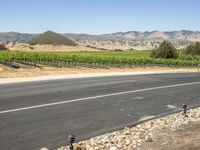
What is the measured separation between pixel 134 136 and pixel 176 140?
4.61 ft

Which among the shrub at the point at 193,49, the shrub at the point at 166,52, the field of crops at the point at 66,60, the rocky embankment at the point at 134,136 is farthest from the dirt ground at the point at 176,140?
the shrub at the point at 193,49

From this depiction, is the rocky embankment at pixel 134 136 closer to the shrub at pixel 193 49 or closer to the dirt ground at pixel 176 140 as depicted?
the dirt ground at pixel 176 140

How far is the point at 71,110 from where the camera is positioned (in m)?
14.3

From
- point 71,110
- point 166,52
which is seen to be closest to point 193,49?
point 166,52

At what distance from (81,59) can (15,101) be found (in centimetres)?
3461

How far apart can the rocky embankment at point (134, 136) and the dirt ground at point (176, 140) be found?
0.20m

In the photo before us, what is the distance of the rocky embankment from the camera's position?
31.6 ft

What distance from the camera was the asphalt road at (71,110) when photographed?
1038cm

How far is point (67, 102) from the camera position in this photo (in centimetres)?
1611

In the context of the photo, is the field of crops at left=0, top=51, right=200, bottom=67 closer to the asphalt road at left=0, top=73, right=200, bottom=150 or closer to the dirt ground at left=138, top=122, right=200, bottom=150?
the asphalt road at left=0, top=73, right=200, bottom=150

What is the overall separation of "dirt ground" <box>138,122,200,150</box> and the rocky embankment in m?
0.20

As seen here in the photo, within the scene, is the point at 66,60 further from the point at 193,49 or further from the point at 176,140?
the point at 193,49

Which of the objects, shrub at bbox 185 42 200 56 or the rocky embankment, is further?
shrub at bbox 185 42 200 56

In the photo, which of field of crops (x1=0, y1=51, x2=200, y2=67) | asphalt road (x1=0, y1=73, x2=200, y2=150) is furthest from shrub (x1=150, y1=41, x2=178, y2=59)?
asphalt road (x1=0, y1=73, x2=200, y2=150)
